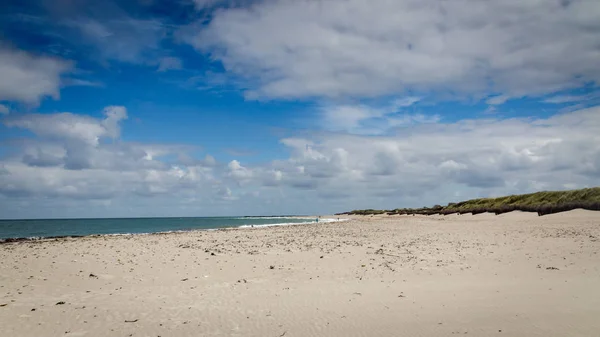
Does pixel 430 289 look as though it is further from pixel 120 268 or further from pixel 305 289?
pixel 120 268

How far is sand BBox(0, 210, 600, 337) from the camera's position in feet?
29.2

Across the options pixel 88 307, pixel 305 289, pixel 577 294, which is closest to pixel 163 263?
pixel 88 307

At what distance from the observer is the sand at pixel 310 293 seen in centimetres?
889

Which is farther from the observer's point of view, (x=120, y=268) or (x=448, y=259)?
(x=448, y=259)

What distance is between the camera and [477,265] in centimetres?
1641

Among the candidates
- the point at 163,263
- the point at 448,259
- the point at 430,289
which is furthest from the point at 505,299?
the point at 163,263

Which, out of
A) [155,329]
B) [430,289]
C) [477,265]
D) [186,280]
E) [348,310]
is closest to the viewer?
[155,329]

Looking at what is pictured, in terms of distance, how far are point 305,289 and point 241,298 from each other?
240 cm

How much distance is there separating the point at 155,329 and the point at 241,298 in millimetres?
3314

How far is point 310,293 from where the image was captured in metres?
12.4

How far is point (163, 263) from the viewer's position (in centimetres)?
1795

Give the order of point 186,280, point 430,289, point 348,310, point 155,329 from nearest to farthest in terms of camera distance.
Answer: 1. point 155,329
2. point 348,310
3. point 430,289
4. point 186,280

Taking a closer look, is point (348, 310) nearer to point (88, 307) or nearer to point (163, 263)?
point (88, 307)

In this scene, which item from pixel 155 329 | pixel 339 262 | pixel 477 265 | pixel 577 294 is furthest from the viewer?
pixel 339 262
